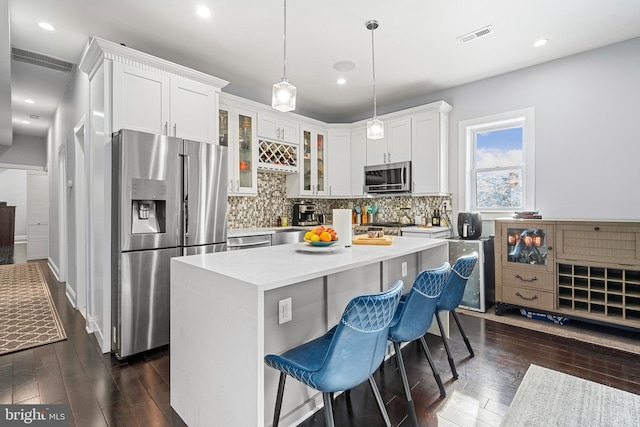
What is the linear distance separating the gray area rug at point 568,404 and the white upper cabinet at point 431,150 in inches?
103

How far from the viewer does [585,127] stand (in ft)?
11.3

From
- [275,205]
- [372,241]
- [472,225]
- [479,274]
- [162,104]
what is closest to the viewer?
[372,241]

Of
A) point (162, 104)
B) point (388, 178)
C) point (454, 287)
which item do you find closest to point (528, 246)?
point (454, 287)

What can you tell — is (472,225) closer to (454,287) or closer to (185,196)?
(454,287)

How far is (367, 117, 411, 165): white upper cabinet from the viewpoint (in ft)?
15.1

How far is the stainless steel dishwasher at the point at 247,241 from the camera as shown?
135 inches

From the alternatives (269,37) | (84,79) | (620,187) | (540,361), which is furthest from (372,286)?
(84,79)

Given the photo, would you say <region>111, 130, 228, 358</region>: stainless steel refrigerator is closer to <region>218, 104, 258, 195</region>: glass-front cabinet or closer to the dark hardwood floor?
the dark hardwood floor

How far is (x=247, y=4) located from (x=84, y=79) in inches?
84.1

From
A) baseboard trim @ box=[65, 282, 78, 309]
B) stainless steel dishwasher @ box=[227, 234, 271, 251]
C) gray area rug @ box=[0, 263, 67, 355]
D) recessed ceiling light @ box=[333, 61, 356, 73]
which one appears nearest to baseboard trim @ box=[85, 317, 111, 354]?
gray area rug @ box=[0, 263, 67, 355]

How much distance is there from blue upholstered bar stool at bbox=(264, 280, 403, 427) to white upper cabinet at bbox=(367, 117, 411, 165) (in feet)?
11.6

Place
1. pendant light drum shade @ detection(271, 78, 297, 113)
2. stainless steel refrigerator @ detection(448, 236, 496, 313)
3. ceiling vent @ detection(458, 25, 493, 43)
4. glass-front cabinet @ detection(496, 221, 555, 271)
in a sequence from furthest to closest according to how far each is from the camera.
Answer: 1. stainless steel refrigerator @ detection(448, 236, 496, 313)
2. glass-front cabinet @ detection(496, 221, 555, 271)
3. ceiling vent @ detection(458, 25, 493, 43)
4. pendant light drum shade @ detection(271, 78, 297, 113)

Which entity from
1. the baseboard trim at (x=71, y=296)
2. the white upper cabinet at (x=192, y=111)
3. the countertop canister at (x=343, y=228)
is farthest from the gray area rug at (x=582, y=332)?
the baseboard trim at (x=71, y=296)

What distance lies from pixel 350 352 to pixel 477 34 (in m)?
3.22
